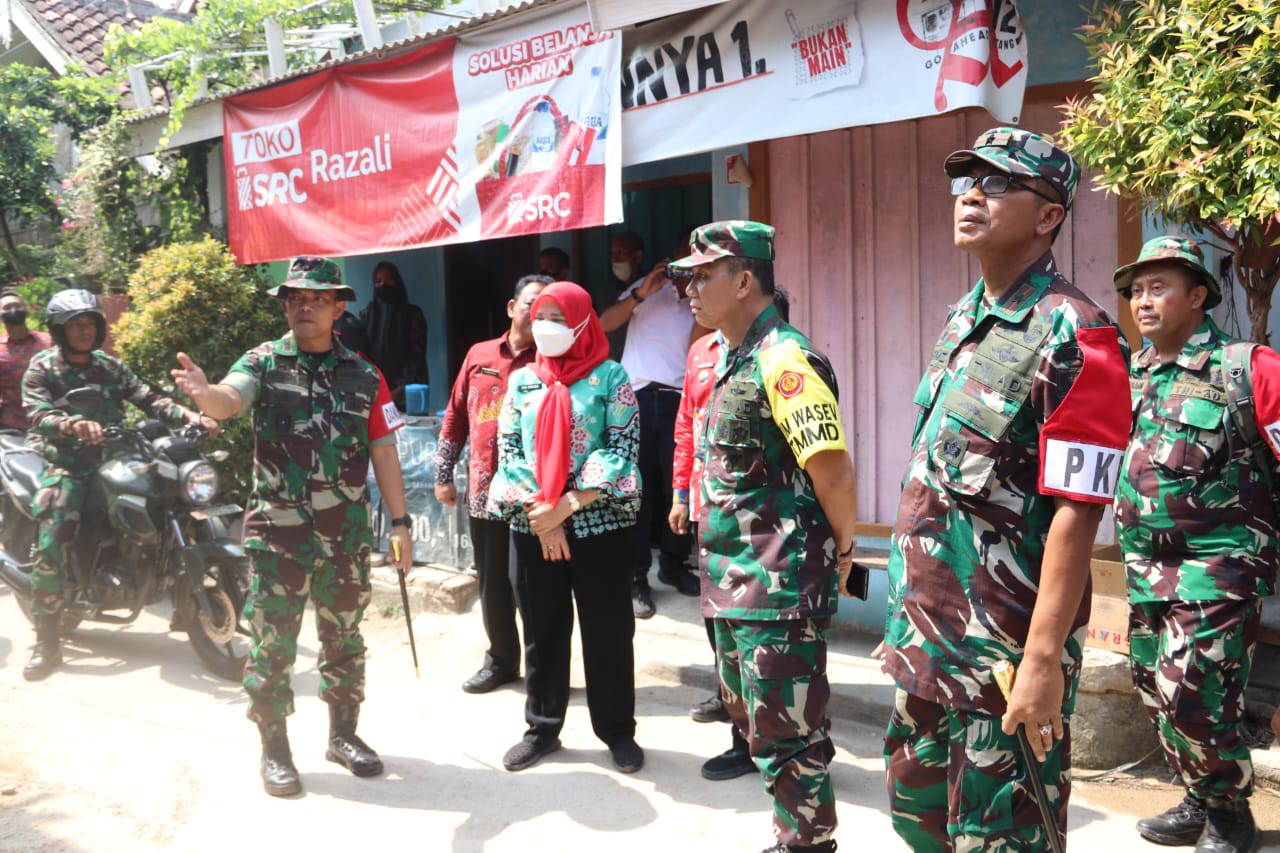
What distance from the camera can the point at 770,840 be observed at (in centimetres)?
384

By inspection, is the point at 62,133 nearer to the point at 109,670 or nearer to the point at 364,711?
the point at 109,670

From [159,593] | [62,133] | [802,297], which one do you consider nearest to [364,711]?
[159,593]

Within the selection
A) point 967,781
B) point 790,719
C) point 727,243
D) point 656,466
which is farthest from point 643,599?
point 967,781

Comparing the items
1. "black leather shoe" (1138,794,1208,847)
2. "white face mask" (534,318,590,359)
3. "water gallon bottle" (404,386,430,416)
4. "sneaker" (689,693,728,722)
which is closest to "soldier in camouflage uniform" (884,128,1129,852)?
"black leather shoe" (1138,794,1208,847)

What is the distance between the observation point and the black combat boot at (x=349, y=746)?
447 cm

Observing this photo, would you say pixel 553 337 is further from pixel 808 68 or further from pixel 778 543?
pixel 808 68

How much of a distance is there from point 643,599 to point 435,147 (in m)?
3.18

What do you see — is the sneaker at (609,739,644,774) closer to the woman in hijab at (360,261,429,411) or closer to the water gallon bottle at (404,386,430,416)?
the water gallon bottle at (404,386,430,416)

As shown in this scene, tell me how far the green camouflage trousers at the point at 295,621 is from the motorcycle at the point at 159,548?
1.30m

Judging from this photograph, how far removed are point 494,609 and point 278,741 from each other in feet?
4.48

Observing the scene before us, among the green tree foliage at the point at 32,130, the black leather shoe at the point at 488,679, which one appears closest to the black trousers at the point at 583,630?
the black leather shoe at the point at 488,679

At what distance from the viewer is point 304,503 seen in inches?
169

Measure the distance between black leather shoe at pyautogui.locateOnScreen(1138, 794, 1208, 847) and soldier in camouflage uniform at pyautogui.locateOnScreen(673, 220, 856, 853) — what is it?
1328 mm

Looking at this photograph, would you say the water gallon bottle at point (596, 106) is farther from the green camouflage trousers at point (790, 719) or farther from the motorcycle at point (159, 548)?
the green camouflage trousers at point (790, 719)
